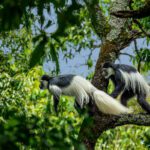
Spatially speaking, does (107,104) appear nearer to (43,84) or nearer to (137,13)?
(43,84)

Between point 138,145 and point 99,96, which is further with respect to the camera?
point 138,145

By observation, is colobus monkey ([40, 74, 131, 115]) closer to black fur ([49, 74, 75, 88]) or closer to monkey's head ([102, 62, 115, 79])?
black fur ([49, 74, 75, 88])

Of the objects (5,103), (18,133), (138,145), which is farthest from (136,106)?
(18,133)

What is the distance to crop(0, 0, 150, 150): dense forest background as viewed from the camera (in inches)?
47.3

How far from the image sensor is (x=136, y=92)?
5668 millimetres

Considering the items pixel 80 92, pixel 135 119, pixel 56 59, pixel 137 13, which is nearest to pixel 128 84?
pixel 80 92

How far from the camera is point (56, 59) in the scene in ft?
4.29

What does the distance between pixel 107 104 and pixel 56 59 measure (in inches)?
145

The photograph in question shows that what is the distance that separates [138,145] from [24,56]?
2.32 meters

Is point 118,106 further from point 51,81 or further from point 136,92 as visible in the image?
point 51,81

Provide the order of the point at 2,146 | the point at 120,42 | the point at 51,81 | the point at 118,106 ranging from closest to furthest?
the point at 2,146 < the point at 120,42 < the point at 118,106 < the point at 51,81

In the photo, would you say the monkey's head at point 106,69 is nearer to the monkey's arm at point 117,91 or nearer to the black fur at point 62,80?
the monkey's arm at point 117,91

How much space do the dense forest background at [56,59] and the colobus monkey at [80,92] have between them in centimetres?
12

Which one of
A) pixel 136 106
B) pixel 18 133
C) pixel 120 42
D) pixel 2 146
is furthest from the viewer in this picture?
pixel 136 106
